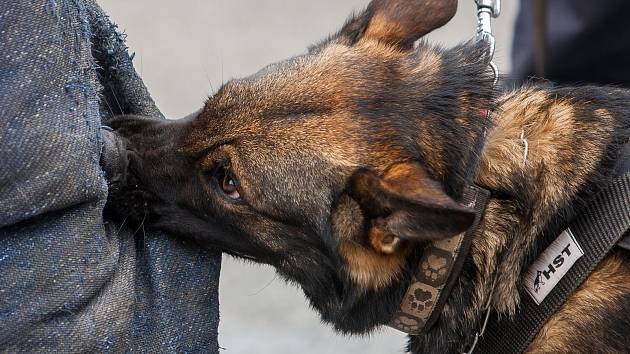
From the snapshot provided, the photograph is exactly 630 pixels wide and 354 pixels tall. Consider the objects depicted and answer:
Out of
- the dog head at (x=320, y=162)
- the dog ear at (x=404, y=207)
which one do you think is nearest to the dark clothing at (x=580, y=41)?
the dog head at (x=320, y=162)

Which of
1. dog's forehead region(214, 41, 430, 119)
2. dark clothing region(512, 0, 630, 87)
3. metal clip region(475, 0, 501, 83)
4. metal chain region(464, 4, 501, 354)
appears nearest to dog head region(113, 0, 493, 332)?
dog's forehead region(214, 41, 430, 119)

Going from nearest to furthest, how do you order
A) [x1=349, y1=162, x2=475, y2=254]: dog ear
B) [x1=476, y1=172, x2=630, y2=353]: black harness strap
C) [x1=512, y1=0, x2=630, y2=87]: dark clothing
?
[x1=349, y1=162, x2=475, y2=254]: dog ear → [x1=476, y1=172, x2=630, y2=353]: black harness strap → [x1=512, y1=0, x2=630, y2=87]: dark clothing

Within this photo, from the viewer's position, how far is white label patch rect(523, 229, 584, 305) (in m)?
2.34

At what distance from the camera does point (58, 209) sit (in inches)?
75.7

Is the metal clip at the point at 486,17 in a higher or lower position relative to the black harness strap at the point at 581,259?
higher

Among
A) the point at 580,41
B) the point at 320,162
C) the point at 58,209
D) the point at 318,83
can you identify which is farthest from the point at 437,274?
the point at 580,41

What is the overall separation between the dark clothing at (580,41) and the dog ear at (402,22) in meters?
0.92

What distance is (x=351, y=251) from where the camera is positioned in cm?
248

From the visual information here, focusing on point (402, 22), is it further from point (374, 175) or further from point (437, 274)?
point (437, 274)

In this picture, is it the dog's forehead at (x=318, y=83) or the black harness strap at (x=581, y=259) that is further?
the dog's forehead at (x=318, y=83)

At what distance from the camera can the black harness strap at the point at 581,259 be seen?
2289 millimetres

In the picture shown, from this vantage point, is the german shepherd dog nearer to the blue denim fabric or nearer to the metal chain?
the metal chain

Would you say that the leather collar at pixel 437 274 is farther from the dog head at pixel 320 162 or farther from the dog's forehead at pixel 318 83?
the dog's forehead at pixel 318 83

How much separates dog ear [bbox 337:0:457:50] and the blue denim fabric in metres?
1.02
